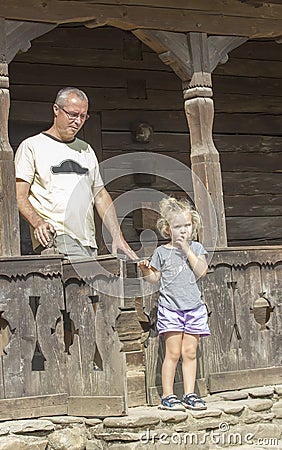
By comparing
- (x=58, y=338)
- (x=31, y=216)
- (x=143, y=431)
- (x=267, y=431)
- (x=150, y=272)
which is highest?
(x=31, y=216)

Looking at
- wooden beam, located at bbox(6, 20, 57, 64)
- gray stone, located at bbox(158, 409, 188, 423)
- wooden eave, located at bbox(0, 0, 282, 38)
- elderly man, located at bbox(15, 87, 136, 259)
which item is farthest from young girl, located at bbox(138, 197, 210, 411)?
wooden eave, located at bbox(0, 0, 282, 38)

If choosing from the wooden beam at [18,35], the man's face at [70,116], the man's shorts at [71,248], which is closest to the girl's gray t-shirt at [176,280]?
the man's shorts at [71,248]

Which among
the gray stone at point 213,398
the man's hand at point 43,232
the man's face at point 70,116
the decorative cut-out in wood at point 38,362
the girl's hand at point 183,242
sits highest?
the man's face at point 70,116

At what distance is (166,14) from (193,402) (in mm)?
3041

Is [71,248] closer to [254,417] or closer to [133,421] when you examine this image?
[133,421]

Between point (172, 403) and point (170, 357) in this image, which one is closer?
point (172, 403)

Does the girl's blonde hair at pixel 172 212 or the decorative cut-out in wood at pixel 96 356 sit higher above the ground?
the girl's blonde hair at pixel 172 212

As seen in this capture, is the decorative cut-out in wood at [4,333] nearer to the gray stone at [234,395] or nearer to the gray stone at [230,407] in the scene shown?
the gray stone at [230,407]

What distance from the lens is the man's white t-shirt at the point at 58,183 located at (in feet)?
21.0

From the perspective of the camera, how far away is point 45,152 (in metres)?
6.45

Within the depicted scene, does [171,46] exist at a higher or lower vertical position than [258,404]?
higher

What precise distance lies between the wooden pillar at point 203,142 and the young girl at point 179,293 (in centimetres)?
101

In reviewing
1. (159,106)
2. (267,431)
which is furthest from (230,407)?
(159,106)

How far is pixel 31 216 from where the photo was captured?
620 centimetres
